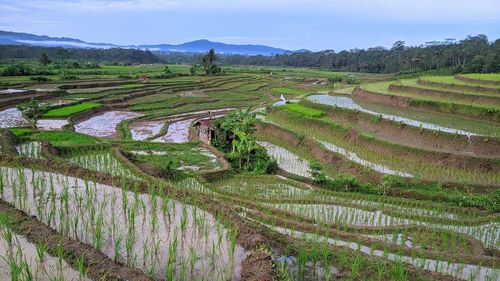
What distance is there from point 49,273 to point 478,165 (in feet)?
32.1

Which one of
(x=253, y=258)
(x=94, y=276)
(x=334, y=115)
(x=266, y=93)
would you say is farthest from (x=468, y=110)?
(x=266, y=93)

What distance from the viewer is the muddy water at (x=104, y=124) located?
16.2 meters

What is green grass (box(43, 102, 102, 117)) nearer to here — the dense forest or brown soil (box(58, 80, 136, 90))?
brown soil (box(58, 80, 136, 90))

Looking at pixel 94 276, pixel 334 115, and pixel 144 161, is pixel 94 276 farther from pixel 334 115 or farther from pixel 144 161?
pixel 334 115

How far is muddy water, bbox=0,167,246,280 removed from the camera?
4.64 metres

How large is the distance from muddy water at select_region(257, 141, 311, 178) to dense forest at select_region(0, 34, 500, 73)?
24073 millimetres

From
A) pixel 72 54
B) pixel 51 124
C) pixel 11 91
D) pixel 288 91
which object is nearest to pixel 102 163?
pixel 51 124

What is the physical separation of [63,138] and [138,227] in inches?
355

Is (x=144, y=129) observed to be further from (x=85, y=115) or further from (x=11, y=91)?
(x=11, y=91)

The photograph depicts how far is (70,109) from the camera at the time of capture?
19.4 m

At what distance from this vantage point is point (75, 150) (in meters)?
11.5

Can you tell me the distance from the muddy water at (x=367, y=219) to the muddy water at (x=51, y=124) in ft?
37.4

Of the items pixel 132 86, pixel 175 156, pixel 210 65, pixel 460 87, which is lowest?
pixel 175 156

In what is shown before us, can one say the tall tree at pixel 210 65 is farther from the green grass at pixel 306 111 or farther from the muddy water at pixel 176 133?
the green grass at pixel 306 111
